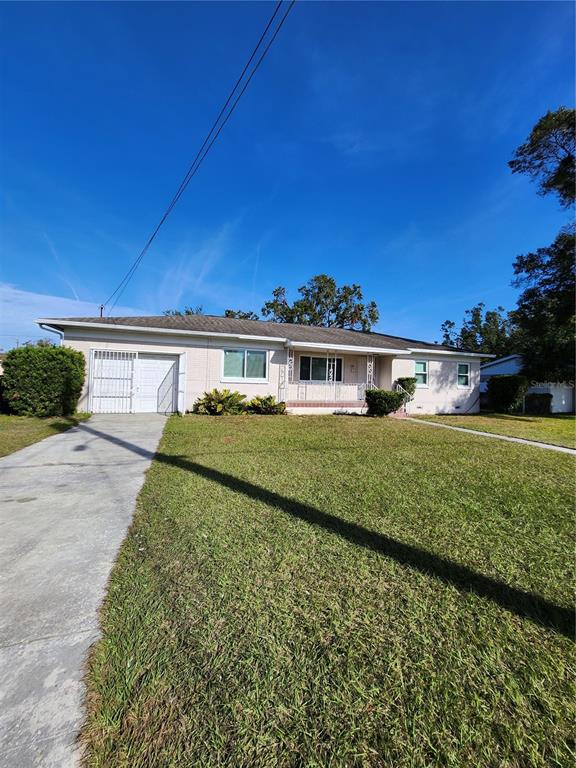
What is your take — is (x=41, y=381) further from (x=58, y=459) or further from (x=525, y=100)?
(x=525, y=100)

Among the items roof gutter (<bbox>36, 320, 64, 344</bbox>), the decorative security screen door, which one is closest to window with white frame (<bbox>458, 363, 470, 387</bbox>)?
the decorative security screen door

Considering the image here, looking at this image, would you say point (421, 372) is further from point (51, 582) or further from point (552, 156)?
point (51, 582)

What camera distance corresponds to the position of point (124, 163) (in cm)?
1286

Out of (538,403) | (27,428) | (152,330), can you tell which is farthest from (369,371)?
(27,428)

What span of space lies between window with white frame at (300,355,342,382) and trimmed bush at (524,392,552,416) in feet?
36.1

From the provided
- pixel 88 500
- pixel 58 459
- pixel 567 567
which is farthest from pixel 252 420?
pixel 567 567

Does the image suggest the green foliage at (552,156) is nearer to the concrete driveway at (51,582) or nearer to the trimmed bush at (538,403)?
the trimmed bush at (538,403)

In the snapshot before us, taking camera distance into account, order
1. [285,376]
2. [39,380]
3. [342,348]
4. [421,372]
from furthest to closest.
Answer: [421,372] < [342,348] < [285,376] < [39,380]

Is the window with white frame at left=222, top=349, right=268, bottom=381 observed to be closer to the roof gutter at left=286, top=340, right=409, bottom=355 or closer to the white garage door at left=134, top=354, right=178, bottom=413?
the roof gutter at left=286, top=340, right=409, bottom=355

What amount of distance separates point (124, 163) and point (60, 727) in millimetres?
15765

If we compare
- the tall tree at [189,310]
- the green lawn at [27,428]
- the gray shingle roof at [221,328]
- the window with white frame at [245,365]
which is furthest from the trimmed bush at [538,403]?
the tall tree at [189,310]

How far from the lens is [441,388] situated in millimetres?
16719

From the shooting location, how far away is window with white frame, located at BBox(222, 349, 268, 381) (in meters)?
13.5

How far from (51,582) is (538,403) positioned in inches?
862
